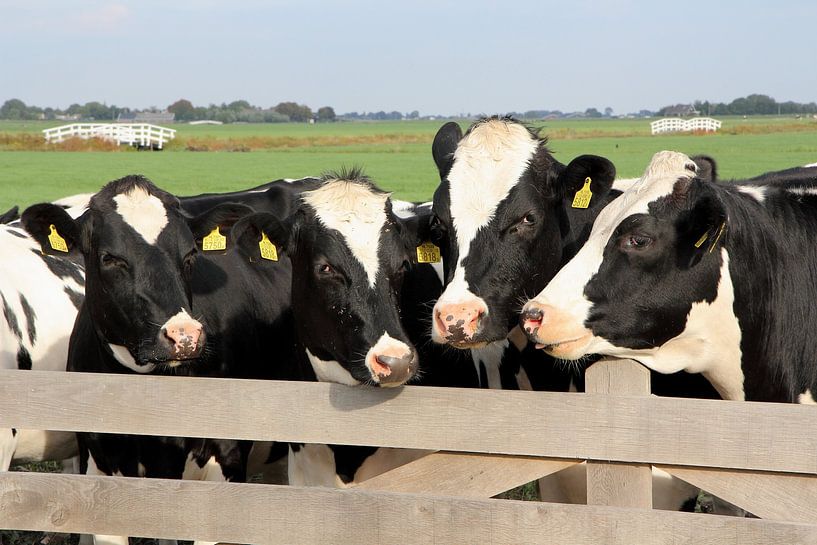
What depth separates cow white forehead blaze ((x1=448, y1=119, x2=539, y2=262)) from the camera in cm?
486

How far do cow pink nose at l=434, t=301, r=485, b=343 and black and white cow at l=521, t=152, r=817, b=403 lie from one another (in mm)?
327

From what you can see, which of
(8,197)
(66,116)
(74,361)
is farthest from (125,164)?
(66,116)

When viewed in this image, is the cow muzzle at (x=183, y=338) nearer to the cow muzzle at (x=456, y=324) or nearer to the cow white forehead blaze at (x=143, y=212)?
the cow white forehead blaze at (x=143, y=212)

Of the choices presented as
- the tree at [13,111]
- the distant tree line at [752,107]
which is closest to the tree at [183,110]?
the tree at [13,111]

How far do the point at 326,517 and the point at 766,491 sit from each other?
1.64 metres

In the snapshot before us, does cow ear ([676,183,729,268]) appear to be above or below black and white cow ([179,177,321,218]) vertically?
above

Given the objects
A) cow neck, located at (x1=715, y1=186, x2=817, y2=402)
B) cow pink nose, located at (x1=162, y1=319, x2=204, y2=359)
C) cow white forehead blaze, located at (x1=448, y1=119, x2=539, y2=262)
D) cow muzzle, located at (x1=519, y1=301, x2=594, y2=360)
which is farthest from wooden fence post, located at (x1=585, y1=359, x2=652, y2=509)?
cow pink nose, located at (x1=162, y1=319, x2=204, y2=359)

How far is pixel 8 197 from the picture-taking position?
3062 cm

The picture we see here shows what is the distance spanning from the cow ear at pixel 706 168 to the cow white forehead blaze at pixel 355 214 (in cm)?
159

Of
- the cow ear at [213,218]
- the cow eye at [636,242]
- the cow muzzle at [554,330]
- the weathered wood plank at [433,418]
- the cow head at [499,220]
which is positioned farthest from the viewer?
the cow ear at [213,218]

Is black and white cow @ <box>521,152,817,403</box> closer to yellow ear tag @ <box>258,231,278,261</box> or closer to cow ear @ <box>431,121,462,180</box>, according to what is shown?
cow ear @ <box>431,121,462,180</box>

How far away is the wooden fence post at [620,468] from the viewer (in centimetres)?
357

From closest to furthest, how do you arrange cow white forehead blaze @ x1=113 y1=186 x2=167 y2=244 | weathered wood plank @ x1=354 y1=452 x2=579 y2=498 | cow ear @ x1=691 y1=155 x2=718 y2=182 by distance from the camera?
1. weathered wood plank @ x1=354 y1=452 x2=579 y2=498
2. cow ear @ x1=691 y1=155 x2=718 y2=182
3. cow white forehead blaze @ x1=113 y1=186 x2=167 y2=244

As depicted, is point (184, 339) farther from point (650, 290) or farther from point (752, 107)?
point (752, 107)
